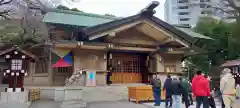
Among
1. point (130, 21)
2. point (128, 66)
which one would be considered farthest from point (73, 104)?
point (128, 66)

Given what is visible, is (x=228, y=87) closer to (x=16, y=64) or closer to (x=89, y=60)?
(x=16, y=64)

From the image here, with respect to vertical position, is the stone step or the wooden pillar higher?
the wooden pillar

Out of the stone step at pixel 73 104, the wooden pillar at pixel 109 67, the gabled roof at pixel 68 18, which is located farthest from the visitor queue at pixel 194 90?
the gabled roof at pixel 68 18

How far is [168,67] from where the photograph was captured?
62.6 ft

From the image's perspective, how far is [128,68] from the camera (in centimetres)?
1934

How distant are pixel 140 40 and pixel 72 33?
5.08 metres

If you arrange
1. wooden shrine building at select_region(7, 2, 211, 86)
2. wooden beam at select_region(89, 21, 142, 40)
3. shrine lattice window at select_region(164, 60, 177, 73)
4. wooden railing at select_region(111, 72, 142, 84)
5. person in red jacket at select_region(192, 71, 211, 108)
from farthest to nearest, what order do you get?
shrine lattice window at select_region(164, 60, 177, 73) < wooden railing at select_region(111, 72, 142, 84) < wooden shrine building at select_region(7, 2, 211, 86) < wooden beam at select_region(89, 21, 142, 40) < person in red jacket at select_region(192, 71, 211, 108)

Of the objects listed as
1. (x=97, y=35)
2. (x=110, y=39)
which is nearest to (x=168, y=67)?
(x=110, y=39)

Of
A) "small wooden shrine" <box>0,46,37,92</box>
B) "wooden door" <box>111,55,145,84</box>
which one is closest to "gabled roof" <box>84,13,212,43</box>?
"wooden door" <box>111,55,145,84</box>

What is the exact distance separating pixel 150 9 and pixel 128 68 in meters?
5.04

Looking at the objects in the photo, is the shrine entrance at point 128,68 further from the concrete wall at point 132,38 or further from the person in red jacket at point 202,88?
the person in red jacket at point 202,88

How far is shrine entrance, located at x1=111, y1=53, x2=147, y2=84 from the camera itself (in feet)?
61.5

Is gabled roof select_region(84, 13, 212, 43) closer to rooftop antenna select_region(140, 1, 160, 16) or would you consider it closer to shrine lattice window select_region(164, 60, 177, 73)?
rooftop antenna select_region(140, 1, 160, 16)

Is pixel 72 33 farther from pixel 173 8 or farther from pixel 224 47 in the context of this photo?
pixel 173 8
